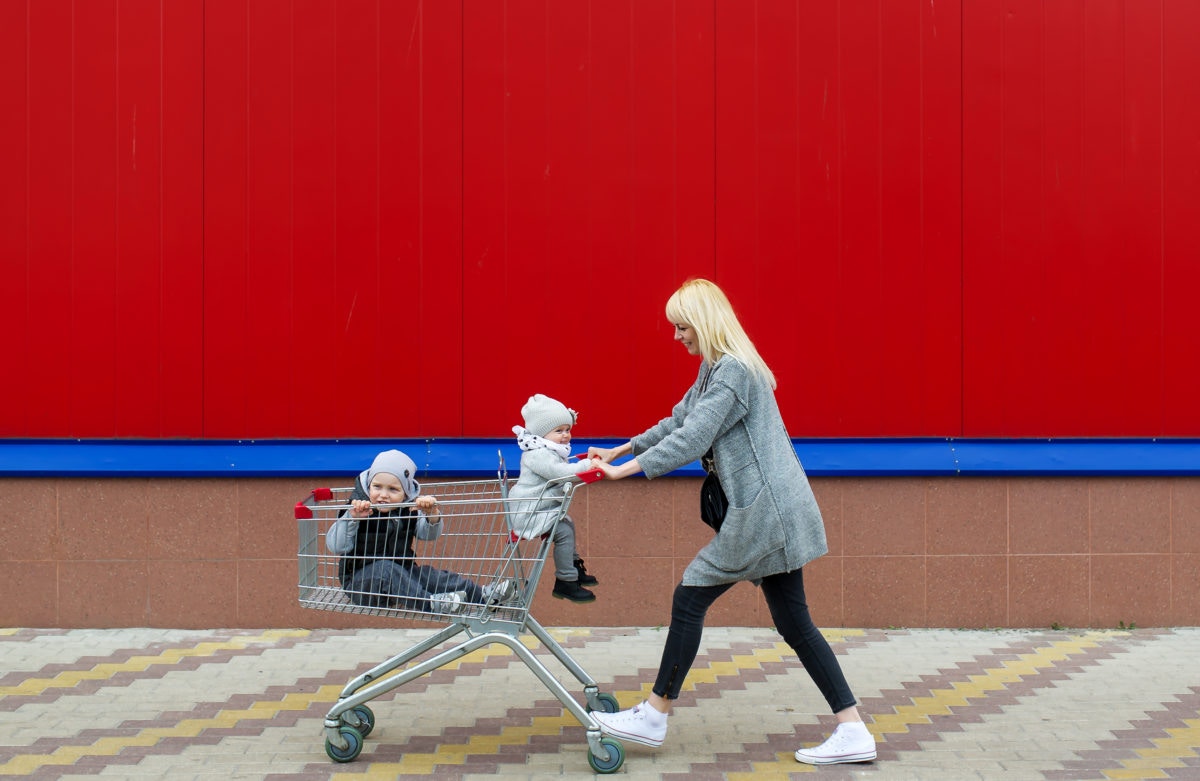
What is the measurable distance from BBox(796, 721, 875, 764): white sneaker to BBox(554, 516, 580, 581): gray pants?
1128mm

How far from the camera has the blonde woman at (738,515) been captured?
15.1ft

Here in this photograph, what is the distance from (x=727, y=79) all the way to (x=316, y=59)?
85.7 inches

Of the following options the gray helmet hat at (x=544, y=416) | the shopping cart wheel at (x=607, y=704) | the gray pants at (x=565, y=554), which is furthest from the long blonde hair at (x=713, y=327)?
the shopping cart wheel at (x=607, y=704)

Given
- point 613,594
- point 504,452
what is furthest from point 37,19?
point 613,594

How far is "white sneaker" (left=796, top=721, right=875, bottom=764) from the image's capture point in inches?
185

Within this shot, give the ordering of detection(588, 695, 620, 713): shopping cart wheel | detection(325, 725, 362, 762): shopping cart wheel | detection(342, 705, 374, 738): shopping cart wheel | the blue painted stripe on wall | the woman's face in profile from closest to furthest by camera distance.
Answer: detection(325, 725, 362, 762): shopping cart wheel, the woman's face in profile, detection(342, 705, 374, 738): shopping cart wheel, detection(588, 695, 620, 713): shopping cart wheel, the blue painted stripe on wall

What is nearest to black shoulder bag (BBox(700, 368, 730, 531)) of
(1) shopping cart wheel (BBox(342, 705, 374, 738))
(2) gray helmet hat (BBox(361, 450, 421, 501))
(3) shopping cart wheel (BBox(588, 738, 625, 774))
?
(3) shopping cart wheel (BBox(588, 738, 625, 774))

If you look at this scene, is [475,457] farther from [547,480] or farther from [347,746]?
[347,746]

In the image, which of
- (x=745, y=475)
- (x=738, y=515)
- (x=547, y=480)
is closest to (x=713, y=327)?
(x=745, y=475)

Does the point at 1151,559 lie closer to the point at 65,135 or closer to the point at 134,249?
the point at 134,249

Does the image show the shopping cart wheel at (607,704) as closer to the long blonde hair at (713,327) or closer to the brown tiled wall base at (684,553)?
the long blonde hair at (713,327)

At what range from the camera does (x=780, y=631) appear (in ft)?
15.6

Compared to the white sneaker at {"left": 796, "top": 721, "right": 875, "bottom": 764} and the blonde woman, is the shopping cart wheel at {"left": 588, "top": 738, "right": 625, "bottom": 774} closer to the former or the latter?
the blonde woman

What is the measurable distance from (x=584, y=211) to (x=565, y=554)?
2.32m
